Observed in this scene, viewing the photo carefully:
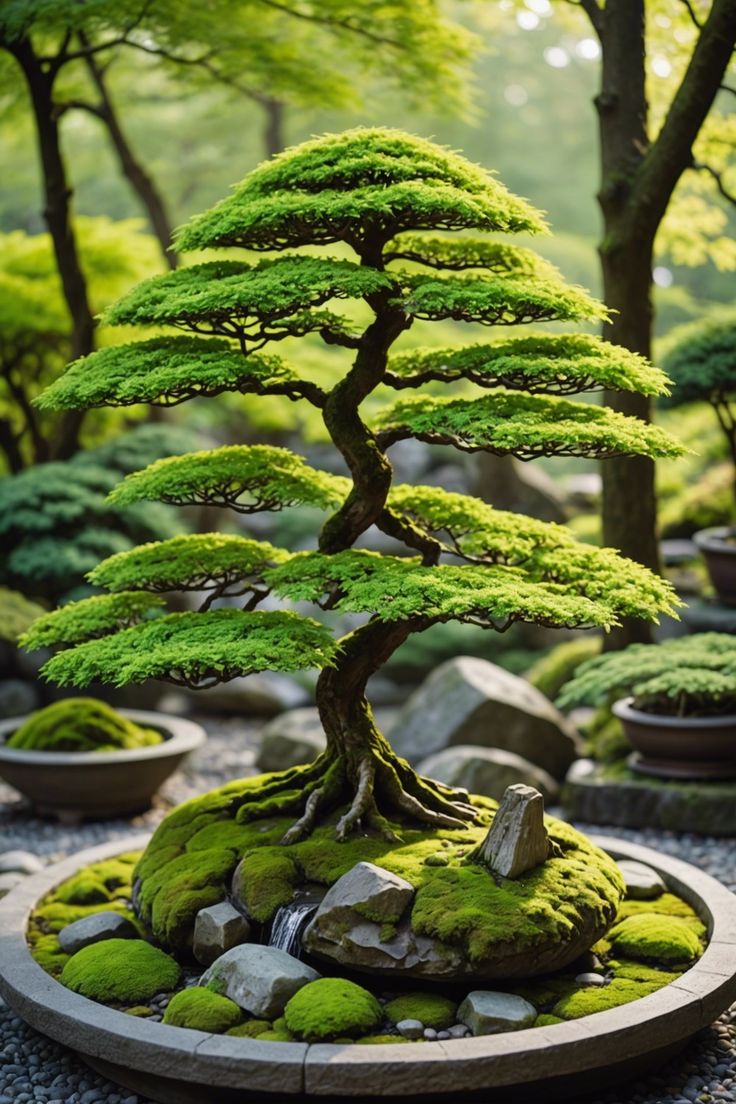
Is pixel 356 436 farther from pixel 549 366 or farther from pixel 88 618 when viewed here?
pixel 88 618

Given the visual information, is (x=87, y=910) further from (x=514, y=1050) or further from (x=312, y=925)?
(x=514, y=1050)

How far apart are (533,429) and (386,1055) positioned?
2059 millimetres

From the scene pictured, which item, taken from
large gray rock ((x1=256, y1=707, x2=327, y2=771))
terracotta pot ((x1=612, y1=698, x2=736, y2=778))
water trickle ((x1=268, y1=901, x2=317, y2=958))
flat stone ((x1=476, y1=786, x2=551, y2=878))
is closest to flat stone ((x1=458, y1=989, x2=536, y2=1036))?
flat stone ((x1=476, y1=786, x2=551, y2=878))

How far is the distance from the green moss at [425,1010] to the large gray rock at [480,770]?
286cm

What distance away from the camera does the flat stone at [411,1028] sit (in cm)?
388

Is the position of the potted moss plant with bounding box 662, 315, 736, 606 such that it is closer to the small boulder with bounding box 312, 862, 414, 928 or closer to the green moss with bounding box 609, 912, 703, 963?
the green moss with bounding box 609, 912, 703, 963

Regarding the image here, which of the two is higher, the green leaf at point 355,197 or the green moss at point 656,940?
the green leaf at point 355,197

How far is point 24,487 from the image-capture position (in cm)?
930

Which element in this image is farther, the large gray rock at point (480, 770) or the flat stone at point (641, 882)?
the large gray rock at point (480, 770)

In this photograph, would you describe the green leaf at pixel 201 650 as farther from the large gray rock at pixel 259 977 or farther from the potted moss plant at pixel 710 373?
the potted moss plant at pixel 710 373

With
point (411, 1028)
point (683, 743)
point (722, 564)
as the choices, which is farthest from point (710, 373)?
point (411, 1028)

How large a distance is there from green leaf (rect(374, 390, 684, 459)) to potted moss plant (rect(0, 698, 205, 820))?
3338 mm

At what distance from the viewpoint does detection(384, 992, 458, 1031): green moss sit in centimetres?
396

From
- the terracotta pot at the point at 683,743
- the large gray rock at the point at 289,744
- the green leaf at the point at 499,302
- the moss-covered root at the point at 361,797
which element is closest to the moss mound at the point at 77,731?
the large gray rock at the point at 289,744
